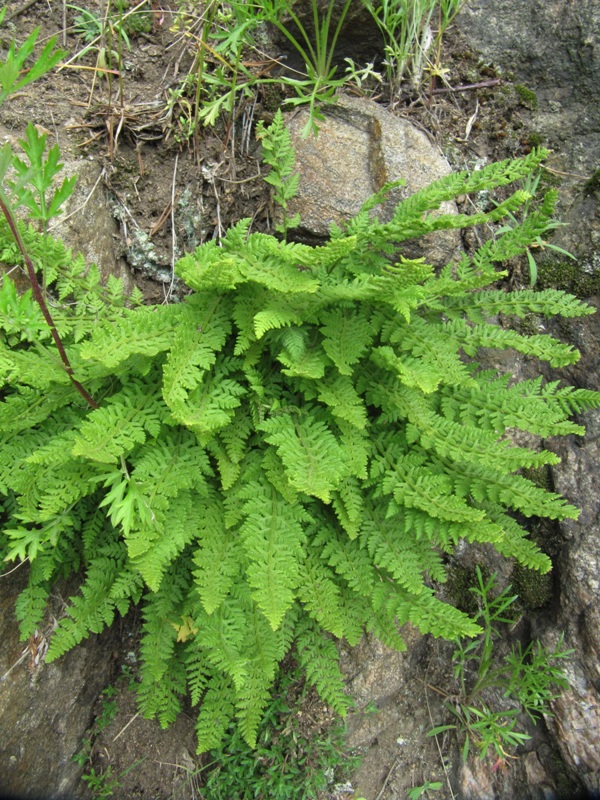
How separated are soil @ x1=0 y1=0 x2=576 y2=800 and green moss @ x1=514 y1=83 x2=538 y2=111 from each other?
0.48 meters

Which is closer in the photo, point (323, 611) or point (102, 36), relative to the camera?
point (323, 611)

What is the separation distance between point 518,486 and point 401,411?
760mm

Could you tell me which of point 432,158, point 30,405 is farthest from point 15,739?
point 432,158

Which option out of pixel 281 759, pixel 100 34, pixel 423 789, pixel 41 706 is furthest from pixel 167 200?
pixel 423 789

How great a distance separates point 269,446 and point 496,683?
7.07 ft

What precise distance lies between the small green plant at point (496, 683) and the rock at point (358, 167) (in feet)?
7.75

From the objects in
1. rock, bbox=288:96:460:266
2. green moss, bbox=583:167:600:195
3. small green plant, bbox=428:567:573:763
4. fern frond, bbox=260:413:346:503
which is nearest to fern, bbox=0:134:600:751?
fern frond, bbox=260:413:346:503

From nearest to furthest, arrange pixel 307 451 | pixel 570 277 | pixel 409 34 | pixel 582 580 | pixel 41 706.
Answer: pixel 307 451 < pixel 41 706 < pixel 582 580 < pixel 409 34 < pixel 570 277

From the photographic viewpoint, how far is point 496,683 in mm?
3621

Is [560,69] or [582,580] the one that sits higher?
[560,69]

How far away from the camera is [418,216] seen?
275cm

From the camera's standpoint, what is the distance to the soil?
3732mm

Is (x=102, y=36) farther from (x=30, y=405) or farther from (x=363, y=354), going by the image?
(x=363, y=354)

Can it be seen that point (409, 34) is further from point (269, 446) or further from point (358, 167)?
point (269, 446)
